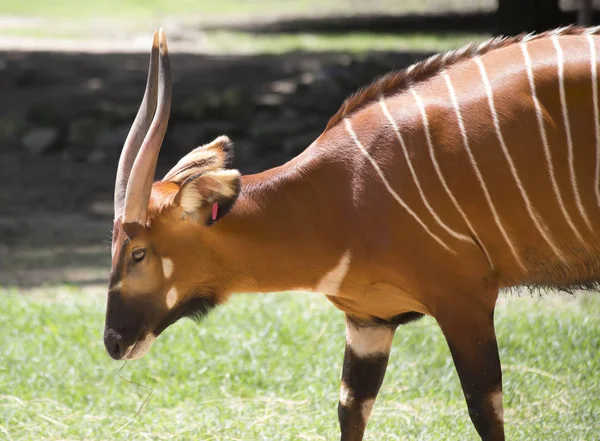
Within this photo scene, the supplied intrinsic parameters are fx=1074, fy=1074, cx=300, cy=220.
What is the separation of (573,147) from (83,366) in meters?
3.07

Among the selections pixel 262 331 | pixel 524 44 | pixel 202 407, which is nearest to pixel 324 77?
pixel 262 331

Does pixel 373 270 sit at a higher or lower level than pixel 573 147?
lower

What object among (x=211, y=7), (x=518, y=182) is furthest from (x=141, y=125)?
(x=211, y=7)

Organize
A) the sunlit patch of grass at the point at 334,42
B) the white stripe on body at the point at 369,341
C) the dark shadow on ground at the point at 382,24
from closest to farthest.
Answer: the white stripe on body at the point at 369,341 < the sunlit patch of grass at the point at 334,42 < the dark shadow on ground at the point at 382,24

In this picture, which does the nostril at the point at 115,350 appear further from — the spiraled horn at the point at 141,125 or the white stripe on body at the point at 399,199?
the white stripe on body at the point at 399,199

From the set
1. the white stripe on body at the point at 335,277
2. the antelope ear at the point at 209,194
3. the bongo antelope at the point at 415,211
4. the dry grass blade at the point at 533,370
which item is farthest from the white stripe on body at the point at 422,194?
Answer: the dry grass blade at the point at 533,370

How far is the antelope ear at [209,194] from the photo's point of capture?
367 centimetres

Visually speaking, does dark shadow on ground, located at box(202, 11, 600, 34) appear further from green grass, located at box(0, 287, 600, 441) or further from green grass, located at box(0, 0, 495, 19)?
green grass, located at box(0, 287, 600, 441)

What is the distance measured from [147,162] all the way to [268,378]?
2.09 meters

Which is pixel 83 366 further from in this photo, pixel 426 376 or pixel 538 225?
pixel 538 225

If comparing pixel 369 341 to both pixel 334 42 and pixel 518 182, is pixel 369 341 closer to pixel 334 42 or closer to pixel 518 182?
pixel 518 182

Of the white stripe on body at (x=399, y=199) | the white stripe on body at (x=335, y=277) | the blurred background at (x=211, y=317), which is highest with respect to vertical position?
the white stripe on body at (x=399, y=199)

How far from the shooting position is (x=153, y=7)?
2878 centimetres

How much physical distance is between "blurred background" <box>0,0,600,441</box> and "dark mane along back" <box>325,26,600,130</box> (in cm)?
155
